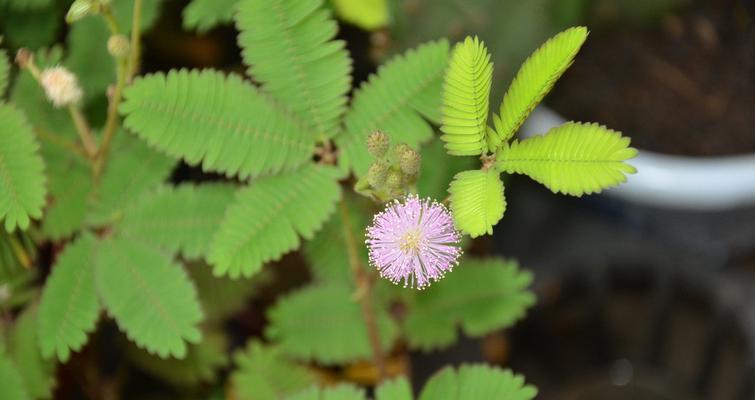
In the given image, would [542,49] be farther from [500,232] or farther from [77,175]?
[500,232]

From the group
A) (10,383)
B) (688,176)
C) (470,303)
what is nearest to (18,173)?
(10,383)

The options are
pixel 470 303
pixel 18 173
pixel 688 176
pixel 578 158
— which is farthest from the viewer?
pixel 688 176

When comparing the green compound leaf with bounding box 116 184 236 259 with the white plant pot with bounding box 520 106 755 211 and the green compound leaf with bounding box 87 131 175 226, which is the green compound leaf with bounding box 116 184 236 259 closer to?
the green compound leaf with bounding box 87 131 175 226

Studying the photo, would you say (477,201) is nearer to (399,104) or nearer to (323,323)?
(399,104)

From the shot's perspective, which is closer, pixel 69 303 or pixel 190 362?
pixel 69 303

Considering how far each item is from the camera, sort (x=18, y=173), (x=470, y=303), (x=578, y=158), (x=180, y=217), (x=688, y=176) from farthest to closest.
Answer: (x=688, y=176), (x=470, y=303), (x=180, y=217), (x=18, y=173), (x=578, y=158)

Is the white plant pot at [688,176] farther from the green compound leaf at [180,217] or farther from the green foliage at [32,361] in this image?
the green foliage at [32,361]
